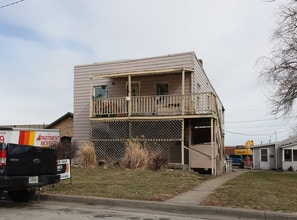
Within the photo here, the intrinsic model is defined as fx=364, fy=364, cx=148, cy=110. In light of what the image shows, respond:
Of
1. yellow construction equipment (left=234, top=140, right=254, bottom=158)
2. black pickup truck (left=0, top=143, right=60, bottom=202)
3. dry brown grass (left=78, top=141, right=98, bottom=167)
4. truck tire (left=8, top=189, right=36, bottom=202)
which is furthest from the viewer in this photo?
yellow construction equipment (left=234, top=140, right=254, bottom=158)

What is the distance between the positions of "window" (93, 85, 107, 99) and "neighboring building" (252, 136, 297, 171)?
24.7m

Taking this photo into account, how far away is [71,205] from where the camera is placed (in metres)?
9.25

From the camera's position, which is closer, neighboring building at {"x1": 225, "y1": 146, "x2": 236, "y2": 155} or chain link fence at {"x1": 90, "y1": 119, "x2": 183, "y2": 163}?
chain link fence at {"x1": 90, "y1": 119, "x2": 183, "y2": 163}

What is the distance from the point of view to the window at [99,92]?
72.9ft

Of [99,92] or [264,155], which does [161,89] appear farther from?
[264,155]

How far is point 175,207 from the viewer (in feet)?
28.1

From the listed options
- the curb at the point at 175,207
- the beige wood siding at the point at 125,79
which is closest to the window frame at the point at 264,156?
the beige wood siding at the point at 125,79

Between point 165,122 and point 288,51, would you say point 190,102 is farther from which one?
point 288,51

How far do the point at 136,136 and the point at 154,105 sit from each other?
189 centimetres

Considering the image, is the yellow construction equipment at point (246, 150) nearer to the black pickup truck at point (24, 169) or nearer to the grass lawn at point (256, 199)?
the grass lawn at point (256, 199)

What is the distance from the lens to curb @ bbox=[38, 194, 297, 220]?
25.3 feet

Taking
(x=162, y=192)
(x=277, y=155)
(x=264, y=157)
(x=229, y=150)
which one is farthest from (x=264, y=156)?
(x=162, y=192)

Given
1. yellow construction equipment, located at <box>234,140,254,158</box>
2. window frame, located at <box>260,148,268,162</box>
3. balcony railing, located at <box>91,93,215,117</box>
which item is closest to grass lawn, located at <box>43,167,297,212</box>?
balcony railing, located at <box>91,93,215,117</box>

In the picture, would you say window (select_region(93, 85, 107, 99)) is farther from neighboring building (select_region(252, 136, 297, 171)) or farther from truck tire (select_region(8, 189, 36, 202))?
neighboring building (select_region(252, 136, 297, 171))
